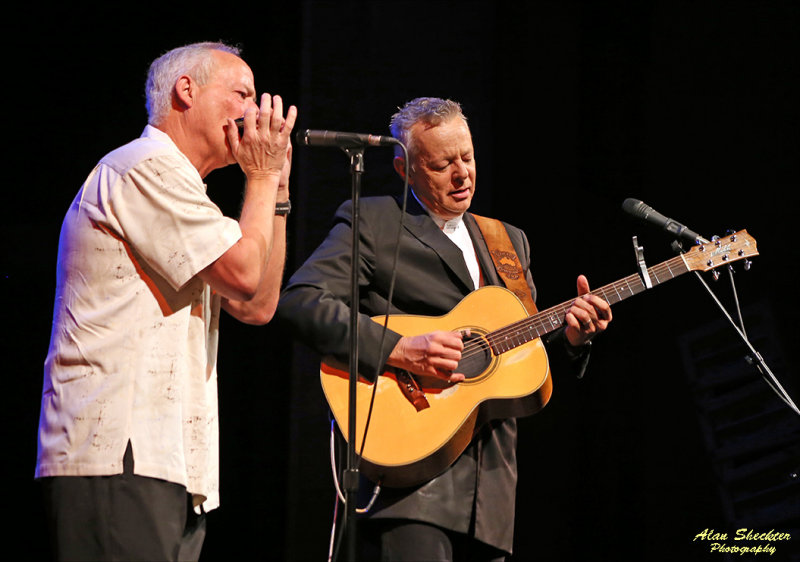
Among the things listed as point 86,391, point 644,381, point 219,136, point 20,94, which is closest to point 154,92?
point 219,136

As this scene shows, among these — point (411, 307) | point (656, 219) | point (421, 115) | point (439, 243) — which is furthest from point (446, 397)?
point (421, 115)

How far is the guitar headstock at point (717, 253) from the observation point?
9.84 feet

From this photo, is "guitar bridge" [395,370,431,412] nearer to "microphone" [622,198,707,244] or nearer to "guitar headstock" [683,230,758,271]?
"microphone" [622,198,707,244]

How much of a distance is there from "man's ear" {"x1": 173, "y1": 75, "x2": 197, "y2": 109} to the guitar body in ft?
3.26

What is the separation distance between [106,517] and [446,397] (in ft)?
4.13

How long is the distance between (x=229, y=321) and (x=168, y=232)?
7.07 feet

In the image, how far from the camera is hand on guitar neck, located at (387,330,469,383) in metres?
2.69

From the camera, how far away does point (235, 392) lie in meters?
3.90

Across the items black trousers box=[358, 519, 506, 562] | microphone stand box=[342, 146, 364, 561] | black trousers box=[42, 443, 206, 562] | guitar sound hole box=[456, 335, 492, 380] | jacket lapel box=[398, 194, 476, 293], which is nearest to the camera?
black trousers box=[42, 443, 206, 562]

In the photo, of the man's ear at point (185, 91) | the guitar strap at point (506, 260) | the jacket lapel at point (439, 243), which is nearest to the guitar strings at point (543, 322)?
the guitar strap at point (506, 260)

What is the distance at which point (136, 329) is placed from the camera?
185 centimetres

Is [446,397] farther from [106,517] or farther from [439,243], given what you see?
[106,517]

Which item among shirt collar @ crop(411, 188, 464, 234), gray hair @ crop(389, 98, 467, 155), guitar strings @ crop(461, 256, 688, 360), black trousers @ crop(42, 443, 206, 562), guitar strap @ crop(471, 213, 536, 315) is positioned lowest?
black trousers @ crop(42, 443, 206, 562)

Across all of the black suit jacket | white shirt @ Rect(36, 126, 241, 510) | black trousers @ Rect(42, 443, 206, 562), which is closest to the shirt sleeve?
white shirt @ Rect(36, 126, 241, 510)
